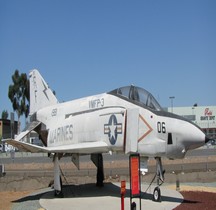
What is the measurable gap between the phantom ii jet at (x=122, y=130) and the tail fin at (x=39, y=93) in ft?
12.6

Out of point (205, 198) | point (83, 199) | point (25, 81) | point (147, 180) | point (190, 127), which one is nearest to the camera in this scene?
point (190, 127)

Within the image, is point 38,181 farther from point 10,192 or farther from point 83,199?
point 83,199

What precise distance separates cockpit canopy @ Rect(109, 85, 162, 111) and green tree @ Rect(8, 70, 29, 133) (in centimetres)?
6251

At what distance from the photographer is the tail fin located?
22.0 metres

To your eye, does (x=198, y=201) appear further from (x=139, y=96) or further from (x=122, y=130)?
(x=139, y=96)

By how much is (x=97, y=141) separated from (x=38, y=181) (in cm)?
804

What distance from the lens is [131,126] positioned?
13.5m

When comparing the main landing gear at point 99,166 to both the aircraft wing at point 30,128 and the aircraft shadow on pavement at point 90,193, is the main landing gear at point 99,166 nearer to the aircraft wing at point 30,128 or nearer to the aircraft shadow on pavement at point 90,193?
the aircraft shadow on pavement at point 90,193

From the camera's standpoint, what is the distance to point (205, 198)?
14180 mm

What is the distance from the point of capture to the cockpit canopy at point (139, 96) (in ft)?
45.6

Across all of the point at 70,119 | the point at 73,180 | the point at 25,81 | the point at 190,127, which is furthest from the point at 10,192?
the point at 25,81

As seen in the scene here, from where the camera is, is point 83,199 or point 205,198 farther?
point 83,199

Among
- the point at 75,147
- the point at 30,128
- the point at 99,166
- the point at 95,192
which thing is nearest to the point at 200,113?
the point at 30,128

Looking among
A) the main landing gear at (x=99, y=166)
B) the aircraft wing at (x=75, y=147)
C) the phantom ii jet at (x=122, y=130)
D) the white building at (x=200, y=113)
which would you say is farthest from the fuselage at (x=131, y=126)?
the white building at (x=200, y=113)
